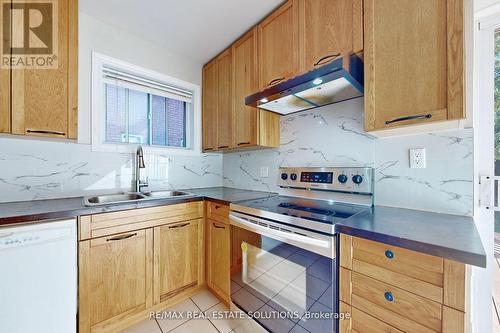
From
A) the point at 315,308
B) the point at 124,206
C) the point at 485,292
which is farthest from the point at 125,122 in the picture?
the point at 485,292

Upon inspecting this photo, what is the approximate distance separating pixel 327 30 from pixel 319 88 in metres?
0.41

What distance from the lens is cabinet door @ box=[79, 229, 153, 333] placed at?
133 centimetres

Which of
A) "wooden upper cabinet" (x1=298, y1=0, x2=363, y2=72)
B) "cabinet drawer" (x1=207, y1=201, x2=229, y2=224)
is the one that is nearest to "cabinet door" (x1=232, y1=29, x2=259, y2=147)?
"wooden upper cabinet" (x1=298, y1=0, x2=363, y2=72)

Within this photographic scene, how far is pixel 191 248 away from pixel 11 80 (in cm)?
168

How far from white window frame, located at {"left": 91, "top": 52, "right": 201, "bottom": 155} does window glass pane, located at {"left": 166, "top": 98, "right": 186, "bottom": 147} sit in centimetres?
6

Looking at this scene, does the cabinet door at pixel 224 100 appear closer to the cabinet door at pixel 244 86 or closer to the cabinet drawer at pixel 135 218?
the cabinet door at pixel 244 86

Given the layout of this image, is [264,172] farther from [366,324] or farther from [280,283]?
[366,324]

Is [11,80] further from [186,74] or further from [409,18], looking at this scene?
[409,18]

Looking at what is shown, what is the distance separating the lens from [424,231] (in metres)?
0.88

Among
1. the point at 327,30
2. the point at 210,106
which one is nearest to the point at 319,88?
the point at 327,30

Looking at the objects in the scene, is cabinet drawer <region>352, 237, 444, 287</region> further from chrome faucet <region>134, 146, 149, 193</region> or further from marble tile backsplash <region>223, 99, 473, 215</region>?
→ chrome faucet <region>134, 146, 149, 193</region>

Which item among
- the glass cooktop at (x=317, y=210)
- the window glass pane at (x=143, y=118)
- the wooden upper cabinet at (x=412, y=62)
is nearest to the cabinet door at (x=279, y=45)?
the wooden upper cabinet at (x=412, y=62)

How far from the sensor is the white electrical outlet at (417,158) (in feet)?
4.11

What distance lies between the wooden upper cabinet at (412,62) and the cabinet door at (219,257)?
4.33ft
